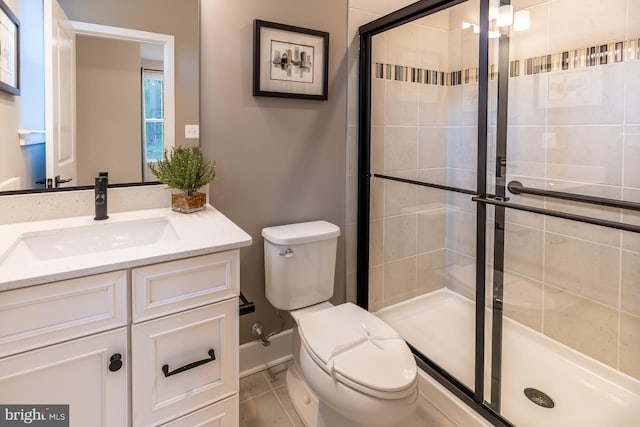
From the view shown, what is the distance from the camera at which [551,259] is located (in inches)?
75.2

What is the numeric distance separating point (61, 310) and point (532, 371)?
76.1 inches

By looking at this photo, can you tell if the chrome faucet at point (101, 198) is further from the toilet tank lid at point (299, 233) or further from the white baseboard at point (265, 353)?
the white baseboard at point (265, 353)

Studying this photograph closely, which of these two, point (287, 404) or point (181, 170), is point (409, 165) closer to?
point (181, 170)

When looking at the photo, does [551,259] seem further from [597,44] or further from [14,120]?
[14,120]

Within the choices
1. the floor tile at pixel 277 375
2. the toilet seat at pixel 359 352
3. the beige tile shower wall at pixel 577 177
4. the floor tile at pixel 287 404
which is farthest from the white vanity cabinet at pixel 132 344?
the beige tile shower wall at pixel 577 177

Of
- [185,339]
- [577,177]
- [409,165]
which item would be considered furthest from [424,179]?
[185,339]

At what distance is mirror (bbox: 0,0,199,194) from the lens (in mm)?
1272

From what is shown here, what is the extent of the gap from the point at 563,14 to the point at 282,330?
6.68 ft

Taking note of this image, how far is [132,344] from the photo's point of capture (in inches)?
40.6

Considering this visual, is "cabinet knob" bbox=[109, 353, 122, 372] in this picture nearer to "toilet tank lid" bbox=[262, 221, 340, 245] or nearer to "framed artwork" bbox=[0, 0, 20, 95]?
"toilet tank lid" bbox=[262, 221, 340, 245]

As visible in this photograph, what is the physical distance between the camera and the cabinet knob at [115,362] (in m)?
1.00

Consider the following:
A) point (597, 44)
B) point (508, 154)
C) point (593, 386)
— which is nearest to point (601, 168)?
point (508, 154)

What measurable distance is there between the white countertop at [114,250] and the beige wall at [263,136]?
12.2 inches

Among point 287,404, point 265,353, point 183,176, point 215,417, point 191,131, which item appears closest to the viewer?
point 215,417
